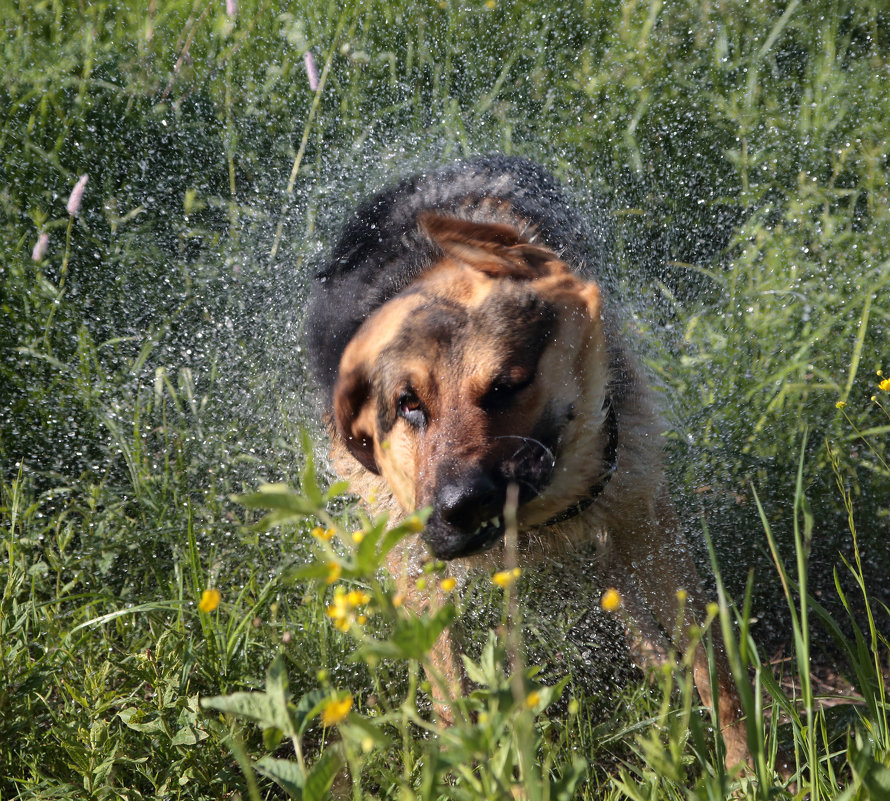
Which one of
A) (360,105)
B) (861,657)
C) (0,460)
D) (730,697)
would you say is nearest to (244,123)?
(360,105)

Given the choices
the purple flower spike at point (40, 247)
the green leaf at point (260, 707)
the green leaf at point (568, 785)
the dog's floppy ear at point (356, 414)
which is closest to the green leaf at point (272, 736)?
the green leaf at point (260, 707)

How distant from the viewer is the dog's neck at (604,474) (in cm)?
244

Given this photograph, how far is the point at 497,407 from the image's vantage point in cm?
211

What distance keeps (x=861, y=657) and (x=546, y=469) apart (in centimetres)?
90

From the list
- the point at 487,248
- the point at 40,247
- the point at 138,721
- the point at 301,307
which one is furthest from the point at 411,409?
the point at 40,247

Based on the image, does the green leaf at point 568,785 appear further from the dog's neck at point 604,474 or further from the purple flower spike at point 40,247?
the purple flower spike at point 40,247

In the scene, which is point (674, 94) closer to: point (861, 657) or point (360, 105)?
point (360, 105)

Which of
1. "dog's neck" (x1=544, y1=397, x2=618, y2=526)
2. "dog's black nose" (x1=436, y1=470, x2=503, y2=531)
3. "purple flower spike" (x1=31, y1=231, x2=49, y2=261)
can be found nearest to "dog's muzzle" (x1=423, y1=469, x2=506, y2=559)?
"dog's black nose" (x1=436, y1=470, x2=503, y2=531)

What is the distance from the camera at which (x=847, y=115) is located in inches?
155

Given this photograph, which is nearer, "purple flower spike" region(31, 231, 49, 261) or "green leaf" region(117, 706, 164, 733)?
"green leaf" region(117, 706, 164, 733)

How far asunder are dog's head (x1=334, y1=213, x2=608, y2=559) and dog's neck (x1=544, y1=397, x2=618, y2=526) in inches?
1.4

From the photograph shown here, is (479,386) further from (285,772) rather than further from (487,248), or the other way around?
(285,772)

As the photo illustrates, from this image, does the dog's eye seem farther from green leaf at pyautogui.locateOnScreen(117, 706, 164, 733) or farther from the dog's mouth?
green leaf at pyautogui.locateOnScreen(117, 706, 164, 733)

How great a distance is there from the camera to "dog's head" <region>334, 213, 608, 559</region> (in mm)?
2002
